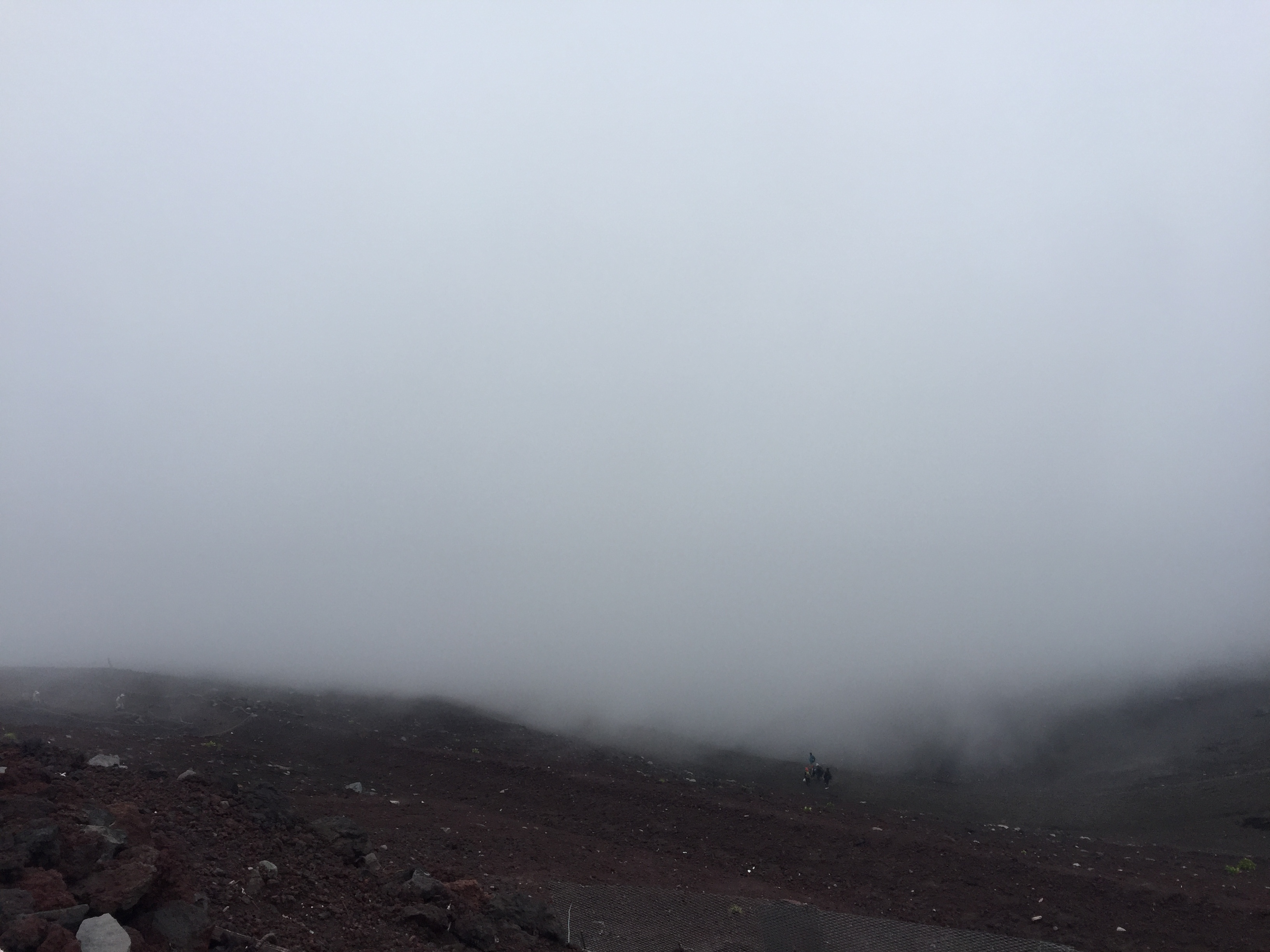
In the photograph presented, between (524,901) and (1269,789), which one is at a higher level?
(1269,789)

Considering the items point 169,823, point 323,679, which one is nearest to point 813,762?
point 169,823

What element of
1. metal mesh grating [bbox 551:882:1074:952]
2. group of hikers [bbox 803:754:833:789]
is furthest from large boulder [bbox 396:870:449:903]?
group of hikers [bbox 803:754:833:789]

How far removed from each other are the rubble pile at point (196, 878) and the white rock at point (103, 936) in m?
0.01

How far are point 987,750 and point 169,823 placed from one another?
27.1m

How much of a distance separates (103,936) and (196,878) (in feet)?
8.75

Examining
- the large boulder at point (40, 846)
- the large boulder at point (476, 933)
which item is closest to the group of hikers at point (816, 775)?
the large boulder at point (476, 933)

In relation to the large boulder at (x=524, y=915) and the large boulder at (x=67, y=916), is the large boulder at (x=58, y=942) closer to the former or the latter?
the large boulder at (x=67, y=916)

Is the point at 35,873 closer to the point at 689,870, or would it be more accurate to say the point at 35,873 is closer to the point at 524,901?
the point at 524,901

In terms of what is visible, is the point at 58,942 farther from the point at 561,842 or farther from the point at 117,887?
the point at 561,842

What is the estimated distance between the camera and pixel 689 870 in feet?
51.1

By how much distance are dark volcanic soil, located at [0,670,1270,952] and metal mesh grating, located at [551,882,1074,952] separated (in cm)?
98

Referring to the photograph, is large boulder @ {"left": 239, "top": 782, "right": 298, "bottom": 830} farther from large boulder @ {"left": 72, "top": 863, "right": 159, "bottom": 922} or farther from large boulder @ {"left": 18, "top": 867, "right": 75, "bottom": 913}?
large boulder @ {"left": 18, "top": 867, "right": 75, "bottom": 913}

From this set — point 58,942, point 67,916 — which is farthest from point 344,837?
point 58,942

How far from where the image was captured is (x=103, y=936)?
7.61 meters
